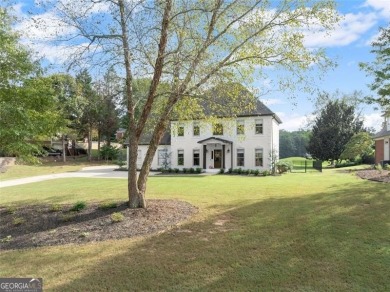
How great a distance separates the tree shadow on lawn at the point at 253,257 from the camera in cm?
483

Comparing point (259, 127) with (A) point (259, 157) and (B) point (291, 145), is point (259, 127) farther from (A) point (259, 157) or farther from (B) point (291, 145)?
(B) point (291, 145)

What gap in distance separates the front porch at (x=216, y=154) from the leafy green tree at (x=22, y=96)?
20461mm

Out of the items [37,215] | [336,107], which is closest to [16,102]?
[37,215]

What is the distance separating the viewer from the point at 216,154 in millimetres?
30203

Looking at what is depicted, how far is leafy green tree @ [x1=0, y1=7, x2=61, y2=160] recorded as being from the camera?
8.30m

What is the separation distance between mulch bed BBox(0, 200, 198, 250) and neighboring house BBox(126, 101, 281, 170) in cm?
1771

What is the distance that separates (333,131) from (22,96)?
3757 cm

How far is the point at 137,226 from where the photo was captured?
7.93 metres

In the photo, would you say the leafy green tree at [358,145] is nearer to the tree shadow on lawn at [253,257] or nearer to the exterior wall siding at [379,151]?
the exterior wall siding at [379,151]

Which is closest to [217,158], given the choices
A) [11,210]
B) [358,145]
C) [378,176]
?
[378,176]

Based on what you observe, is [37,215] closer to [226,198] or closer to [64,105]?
[64,105]

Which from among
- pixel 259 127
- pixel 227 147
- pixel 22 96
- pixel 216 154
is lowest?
pixel 216 154

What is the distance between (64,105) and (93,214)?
3.44 meters

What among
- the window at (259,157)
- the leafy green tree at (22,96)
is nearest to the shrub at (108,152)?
the window at (259,157)
